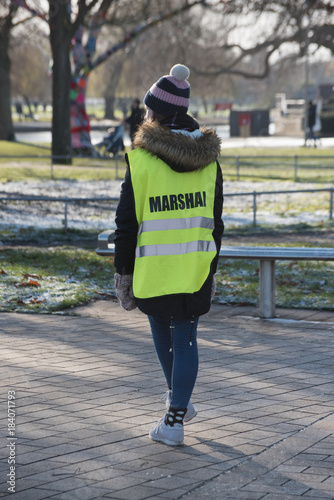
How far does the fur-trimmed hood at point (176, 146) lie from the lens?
3.51 meters

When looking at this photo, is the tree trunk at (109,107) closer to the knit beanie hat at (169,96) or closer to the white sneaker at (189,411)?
the knit beanie hat at (169,96)

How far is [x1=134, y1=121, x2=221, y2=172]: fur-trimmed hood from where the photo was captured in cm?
351

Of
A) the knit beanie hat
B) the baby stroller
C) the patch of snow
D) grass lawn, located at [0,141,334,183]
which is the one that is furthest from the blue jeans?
the baby stroller

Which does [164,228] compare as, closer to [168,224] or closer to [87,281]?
[168,224]

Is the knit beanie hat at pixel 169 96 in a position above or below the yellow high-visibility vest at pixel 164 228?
above

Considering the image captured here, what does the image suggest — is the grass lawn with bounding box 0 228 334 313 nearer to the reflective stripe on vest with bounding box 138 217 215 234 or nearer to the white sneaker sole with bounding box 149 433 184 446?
the white sneaker sole with bounding box 149 433 184 446

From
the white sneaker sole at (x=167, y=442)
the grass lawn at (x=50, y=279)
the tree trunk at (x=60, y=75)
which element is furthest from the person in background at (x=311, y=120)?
the white sneaker sole at (x=167, y=442)

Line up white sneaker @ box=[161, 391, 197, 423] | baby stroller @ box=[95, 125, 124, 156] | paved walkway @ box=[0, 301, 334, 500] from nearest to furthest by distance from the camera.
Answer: paved walkway @ box=[0, 301, 334, 500], white sneaker @ box=[161, 391, 197, 423], baby stroller @ box=[95, 125, 124, 156]

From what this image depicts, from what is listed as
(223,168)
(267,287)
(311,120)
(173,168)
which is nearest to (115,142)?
(223,168)

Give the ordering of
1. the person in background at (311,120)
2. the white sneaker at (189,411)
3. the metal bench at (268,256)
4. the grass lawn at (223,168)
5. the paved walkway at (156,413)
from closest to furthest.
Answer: the paved walkway at (156,413) < the white sneaker at (189,411) < the metal bench at (268,256) < the grass lawn at (223,168) < the person in background at (311,120)

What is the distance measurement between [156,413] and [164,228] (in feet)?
3.61

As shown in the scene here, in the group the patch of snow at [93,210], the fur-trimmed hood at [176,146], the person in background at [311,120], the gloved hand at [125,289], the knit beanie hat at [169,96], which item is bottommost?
the patch of snow at [93,210]

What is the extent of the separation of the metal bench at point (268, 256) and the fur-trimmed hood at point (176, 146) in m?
2.55

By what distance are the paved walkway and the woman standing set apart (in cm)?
30
